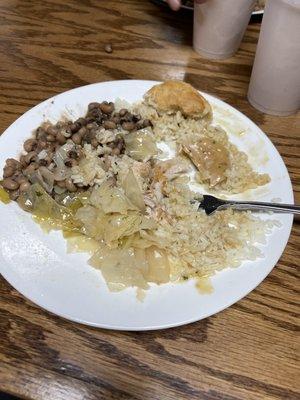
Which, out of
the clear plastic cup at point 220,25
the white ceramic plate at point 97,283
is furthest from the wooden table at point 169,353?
the clear plastic cup at point 220,25

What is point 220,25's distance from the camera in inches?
75.4

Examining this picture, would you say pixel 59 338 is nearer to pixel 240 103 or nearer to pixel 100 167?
pixel 100 167

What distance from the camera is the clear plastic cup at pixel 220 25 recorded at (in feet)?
6.04

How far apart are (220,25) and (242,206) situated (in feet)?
3.03

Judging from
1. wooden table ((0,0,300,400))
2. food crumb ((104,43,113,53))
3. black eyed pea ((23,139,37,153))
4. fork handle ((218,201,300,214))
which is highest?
food crumb ((104,43,113,53))

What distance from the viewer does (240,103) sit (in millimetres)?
1882

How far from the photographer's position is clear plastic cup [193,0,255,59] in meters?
1.84

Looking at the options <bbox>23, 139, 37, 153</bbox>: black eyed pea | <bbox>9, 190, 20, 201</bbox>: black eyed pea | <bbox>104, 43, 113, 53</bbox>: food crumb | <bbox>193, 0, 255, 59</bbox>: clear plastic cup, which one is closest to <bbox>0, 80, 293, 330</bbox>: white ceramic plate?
<bbox>9, 190, 20, 201</bbox>: black eyed pea

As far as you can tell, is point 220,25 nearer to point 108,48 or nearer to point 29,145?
point 108,48

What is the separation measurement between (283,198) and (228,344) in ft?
1.66

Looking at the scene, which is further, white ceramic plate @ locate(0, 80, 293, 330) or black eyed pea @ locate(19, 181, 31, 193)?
black eyed pea @ locate(19, 181, 31, 193)

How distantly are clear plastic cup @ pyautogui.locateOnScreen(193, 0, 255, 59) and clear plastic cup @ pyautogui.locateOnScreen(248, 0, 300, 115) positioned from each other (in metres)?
0.21

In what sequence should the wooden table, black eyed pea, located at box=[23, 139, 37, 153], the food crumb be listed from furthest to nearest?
the food crumb < black eyed pea, located at box=[23, 139, 37, 153] < the wooden table

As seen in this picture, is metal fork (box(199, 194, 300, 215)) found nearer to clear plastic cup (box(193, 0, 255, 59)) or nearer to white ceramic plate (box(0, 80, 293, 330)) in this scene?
white ceramic plate (box(0, 80, 293, 330))
